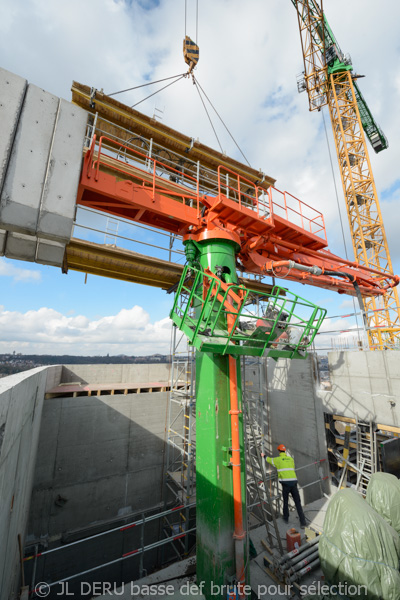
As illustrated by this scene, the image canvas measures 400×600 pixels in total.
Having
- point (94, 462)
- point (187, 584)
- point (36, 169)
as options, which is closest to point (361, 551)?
point (187, 584)

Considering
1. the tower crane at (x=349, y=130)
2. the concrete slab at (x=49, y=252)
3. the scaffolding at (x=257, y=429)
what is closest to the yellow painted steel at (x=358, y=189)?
the tower crane at (x=349, y=130)

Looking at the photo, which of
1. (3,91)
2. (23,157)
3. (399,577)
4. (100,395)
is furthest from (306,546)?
(3,91)

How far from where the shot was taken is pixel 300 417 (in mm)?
10086

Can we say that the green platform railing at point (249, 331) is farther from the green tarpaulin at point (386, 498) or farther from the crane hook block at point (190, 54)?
the crane hook block at point (190, 54)

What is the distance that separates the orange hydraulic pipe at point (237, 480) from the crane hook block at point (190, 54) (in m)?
11.9

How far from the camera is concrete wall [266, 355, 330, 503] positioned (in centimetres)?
920

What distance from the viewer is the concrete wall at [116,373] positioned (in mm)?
12727

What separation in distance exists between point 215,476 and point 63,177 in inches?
216

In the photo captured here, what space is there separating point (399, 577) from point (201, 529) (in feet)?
Result: 10.5

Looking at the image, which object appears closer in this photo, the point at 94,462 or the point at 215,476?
the point at 215,476

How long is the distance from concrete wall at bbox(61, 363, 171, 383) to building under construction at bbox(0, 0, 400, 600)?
8cm

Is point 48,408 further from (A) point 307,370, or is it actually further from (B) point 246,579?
(A) point 307,370

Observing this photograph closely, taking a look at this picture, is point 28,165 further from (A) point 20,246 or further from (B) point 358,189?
(B) point 358,189

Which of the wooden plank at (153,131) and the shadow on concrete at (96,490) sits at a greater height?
the wooden plank at (153,131)
